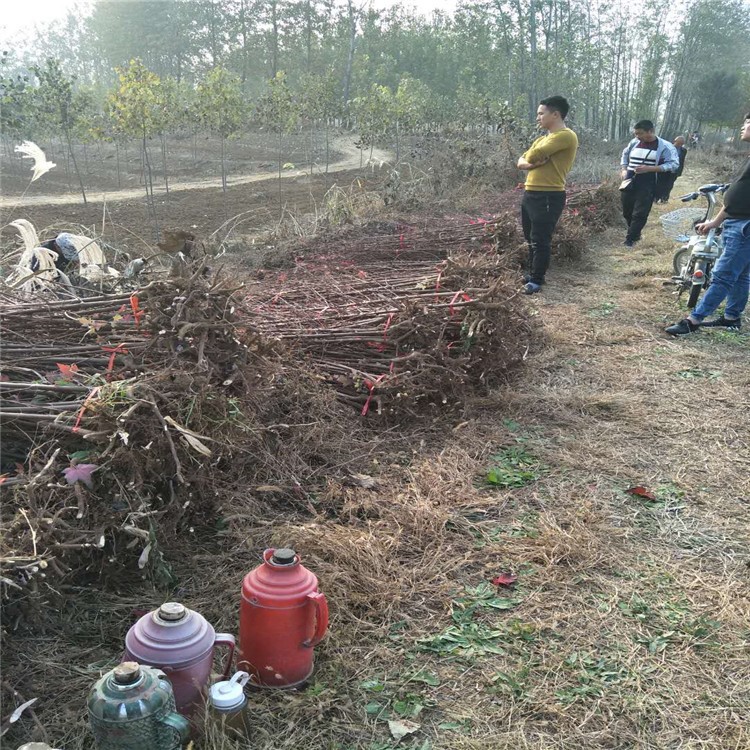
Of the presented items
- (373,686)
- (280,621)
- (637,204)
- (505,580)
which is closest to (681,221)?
(637,204)

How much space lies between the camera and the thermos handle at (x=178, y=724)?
4.65ft

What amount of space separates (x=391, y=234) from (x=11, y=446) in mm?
6418

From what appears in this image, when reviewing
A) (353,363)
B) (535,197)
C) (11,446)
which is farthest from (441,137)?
(11,446)

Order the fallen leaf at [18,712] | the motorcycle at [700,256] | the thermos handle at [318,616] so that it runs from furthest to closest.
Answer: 1. the motorcycle at [700,256]
2. the thermos handle at [318,616]
3. the fallen leaf at [18,712]

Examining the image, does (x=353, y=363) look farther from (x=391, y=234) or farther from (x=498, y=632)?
(x=391, y=234)

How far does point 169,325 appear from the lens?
2660 millimetres

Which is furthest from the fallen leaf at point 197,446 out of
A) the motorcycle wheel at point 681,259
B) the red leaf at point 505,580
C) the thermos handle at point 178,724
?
the motorcycle wheel at point 681,259

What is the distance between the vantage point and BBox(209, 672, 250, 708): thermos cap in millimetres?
1583

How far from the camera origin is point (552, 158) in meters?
5.84

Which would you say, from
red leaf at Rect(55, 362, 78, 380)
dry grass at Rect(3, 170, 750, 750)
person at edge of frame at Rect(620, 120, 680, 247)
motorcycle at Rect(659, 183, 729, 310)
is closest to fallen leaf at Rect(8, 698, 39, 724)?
dry grass at Rect(3, 170, 750, 750)

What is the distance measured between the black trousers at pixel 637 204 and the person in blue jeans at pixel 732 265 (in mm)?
3048

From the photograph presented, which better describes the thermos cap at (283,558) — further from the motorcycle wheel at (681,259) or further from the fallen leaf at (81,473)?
the motorcycle wheel at (681,259)

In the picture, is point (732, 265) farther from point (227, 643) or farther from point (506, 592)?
point (227, 643)

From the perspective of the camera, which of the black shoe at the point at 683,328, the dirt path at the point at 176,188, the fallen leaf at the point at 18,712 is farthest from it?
the dirt path at the point at 176,188
